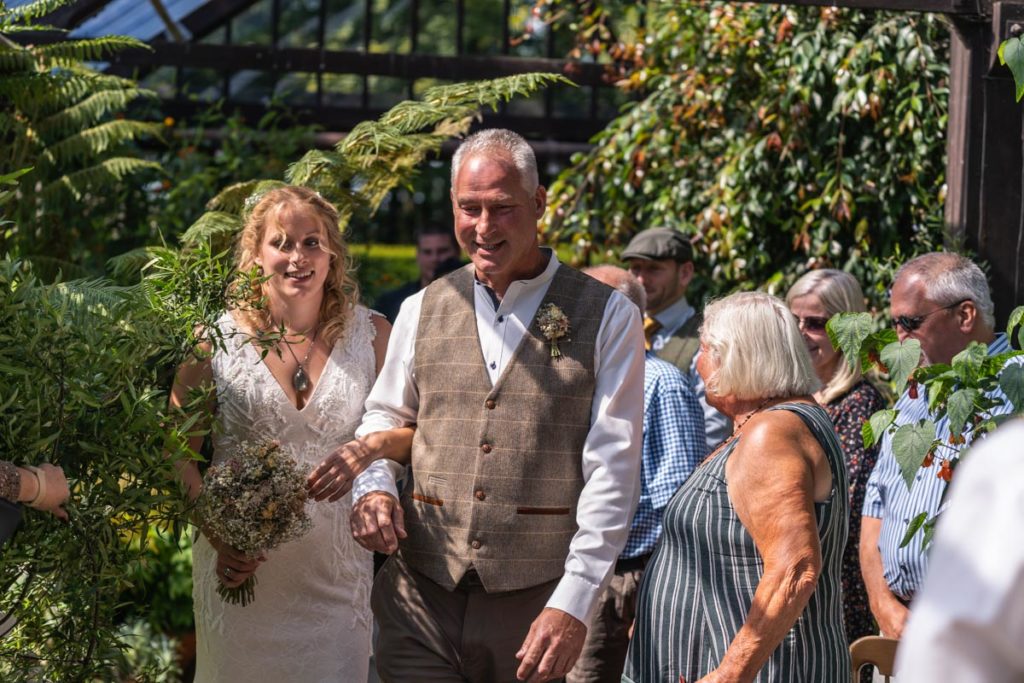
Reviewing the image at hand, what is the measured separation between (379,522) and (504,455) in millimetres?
343

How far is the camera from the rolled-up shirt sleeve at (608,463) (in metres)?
3.00

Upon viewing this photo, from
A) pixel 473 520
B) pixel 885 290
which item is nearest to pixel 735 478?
pixel 473 520

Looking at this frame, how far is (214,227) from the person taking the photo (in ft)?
15.6

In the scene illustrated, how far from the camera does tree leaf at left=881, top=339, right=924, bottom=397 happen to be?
2996 millimetres

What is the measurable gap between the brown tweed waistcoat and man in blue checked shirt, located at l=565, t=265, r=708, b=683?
1127mm

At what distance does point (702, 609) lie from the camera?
3.06m

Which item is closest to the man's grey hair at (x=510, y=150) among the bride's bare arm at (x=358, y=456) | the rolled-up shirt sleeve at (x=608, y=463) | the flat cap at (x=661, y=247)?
the rolled-up shirt sleeve at (x=608, y=463)

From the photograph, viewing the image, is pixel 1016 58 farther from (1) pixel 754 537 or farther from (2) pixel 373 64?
A: (2) pixel 373 64

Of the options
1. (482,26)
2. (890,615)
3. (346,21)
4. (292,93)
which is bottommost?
(890,615)

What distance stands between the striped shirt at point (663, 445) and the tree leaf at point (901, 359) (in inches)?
49.7

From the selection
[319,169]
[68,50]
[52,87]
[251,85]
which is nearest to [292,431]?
[319,169]

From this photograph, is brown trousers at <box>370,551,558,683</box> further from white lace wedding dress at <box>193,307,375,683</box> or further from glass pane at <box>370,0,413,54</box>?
glass pane at <box>370,0,413,54</box>

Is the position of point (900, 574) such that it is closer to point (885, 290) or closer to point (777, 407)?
point (777, 407)

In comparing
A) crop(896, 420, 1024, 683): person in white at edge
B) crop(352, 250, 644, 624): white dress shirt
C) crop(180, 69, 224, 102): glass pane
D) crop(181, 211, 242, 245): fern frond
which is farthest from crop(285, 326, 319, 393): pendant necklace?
crop(180, 69, 224, 102): glass pane
